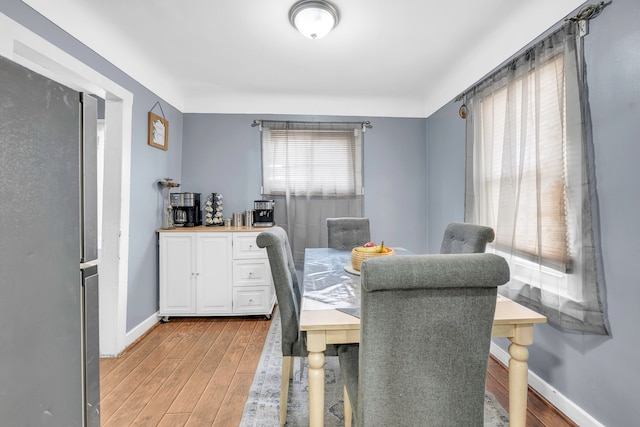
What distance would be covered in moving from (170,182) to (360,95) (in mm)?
2275

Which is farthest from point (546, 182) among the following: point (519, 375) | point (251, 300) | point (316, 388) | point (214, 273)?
point (214, 273)

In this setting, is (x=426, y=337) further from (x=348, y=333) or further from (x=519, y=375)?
(x=519, y=375)

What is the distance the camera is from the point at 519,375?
4.00 feet

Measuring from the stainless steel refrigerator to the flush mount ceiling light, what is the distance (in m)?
1.52

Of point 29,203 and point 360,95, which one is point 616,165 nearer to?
point 29,203

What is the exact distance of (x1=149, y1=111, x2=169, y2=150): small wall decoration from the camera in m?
2.79

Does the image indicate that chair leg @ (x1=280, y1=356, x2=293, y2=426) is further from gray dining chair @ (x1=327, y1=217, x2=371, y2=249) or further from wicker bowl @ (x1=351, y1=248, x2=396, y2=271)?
gray dining chair @ (x1=327, y1=217, x2=371, y2=249)

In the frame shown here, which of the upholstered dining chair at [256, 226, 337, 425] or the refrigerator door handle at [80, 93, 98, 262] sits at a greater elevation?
the refrigerator door handle at [80, 93, 98, 262]

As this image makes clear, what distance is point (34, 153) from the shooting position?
2.10 feet

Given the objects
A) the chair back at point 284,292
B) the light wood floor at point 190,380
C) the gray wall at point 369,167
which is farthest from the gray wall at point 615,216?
the gray wall at point 369,167

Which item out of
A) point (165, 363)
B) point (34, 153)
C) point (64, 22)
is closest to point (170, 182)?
point (64, 22)

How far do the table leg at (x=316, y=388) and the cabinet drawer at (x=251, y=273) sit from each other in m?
1.93

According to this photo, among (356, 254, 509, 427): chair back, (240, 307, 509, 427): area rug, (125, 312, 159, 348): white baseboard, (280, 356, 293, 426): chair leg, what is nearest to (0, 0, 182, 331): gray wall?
(125, 312, 159, 348): white baseboard

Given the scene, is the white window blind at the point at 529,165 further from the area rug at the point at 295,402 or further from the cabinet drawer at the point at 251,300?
the cabinet drawer at the point at 251,300
